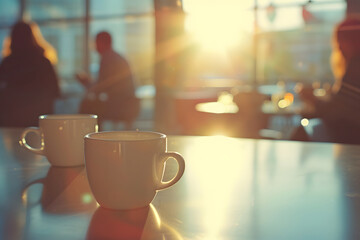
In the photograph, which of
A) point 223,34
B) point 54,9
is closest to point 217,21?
point 223,34

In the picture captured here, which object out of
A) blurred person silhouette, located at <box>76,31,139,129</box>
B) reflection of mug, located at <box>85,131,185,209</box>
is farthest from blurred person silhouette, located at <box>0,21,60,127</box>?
reflection of mug, located at <box>85,131,185,209</box>

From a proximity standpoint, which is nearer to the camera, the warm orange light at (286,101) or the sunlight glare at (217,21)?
the warm orange light at (286,101)

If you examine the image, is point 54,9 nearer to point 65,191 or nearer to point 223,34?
point 223,34

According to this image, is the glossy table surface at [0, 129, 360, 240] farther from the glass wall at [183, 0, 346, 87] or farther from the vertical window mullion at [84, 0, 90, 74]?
the vertical window mullion at [84, 0, 90, 74]

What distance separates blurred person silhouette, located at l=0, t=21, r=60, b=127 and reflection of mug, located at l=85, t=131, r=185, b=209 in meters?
2.45

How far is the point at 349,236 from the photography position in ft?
1.50

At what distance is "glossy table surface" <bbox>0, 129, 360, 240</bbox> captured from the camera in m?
0.47

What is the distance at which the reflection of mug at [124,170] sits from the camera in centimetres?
54

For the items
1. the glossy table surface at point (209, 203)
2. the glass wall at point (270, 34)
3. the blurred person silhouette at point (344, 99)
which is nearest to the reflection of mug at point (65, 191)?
the glossy table surface at point (209, 203)

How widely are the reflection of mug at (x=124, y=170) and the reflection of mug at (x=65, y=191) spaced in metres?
0.04

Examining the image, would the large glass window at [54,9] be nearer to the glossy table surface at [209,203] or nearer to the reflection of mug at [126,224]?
the glossy table surface at [209,203]

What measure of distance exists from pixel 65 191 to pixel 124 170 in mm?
150

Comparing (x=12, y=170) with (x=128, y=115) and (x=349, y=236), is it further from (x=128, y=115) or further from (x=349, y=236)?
(x=128, y=115)

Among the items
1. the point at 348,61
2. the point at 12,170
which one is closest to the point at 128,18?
the point at 348,61
